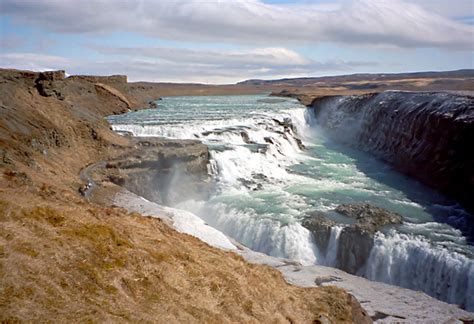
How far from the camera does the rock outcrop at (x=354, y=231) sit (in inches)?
709

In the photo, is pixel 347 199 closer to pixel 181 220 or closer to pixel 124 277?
pixel 181 220

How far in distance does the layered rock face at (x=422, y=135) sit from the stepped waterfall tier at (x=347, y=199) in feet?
0.40

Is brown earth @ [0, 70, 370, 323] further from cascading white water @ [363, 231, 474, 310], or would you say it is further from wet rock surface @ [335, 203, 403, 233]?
wet rock surface @ [335, 203, 403, 233]

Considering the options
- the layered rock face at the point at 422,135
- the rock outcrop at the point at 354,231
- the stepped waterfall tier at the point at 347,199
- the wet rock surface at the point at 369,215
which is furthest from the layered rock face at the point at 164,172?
the layered rock face at the point at 422,135

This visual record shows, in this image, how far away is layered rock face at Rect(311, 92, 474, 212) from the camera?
2562cm

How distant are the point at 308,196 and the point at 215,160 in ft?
19.9

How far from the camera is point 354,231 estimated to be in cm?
1880

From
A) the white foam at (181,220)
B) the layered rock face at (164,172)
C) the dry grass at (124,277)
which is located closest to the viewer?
the dry grass at (124,277)

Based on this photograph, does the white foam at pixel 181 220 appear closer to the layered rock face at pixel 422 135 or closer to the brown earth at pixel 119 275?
the brown earth at pixel 119 275

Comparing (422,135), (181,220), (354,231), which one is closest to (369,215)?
(354,231)

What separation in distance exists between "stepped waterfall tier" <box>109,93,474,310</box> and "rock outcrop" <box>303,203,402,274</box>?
0.04 meters

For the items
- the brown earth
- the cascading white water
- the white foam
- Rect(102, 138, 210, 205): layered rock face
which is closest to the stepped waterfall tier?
the cascading white water

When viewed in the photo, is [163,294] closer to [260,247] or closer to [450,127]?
[260,247]

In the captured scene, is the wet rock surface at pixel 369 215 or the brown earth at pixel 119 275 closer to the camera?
the brown earth at pixel 119 275
